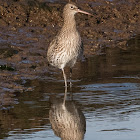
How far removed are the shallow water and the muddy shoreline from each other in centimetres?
68

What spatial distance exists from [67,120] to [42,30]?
8.04 metres

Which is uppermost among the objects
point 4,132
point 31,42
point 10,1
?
point 10,1

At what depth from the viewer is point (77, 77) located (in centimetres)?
1244

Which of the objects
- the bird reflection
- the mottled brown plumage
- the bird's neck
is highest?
the bird's neck

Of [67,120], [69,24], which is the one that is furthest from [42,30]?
[67,120]

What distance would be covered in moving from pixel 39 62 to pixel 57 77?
122cm

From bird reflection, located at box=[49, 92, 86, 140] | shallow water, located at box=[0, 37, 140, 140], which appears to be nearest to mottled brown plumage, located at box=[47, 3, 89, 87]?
shallow water, located at box=[0, 37, 140, 140]

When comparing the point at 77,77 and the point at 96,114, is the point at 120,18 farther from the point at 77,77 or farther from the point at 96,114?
the point at 96,114

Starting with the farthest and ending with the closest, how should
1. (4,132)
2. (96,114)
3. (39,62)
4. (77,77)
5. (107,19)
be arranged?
1. (107,19)
2. (39,62)
3. (77,77)
4. (96,114)
5. (4,132)

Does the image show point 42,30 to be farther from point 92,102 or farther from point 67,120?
point 67,120

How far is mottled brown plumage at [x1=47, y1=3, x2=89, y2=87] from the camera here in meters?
11.6

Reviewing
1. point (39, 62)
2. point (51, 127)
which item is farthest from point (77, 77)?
point (51, 127)

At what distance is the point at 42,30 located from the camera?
1670 cm

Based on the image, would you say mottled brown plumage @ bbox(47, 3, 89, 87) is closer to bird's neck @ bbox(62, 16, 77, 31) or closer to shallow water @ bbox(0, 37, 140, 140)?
bird's neck @ bbox(62, 16, 77, 31)
